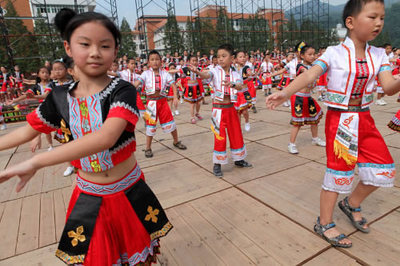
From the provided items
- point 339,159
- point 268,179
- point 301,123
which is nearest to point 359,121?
point 339,159

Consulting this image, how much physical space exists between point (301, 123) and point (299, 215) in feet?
8.10

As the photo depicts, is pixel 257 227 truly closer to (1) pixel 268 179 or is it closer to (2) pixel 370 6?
(1) pixel 268 179

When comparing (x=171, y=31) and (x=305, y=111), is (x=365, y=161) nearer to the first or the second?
(x=305, y=111)

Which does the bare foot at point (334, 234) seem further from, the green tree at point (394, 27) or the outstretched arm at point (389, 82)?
the green tree at point (394, 27)

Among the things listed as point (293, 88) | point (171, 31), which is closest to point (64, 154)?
point (293, 88)

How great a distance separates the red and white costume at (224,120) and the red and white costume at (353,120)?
1946 mm

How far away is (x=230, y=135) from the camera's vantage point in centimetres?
425

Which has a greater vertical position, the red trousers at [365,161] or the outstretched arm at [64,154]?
the outstretched arm at [64,154]

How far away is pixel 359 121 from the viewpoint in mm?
2229

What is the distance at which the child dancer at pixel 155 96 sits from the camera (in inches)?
208

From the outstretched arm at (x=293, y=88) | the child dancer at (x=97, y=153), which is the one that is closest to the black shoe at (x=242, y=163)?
the outstretched arm at (x=293, y=88)

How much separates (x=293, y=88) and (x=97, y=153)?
139 cm

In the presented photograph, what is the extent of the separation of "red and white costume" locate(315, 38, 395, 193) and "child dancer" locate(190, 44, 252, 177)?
6.13ft

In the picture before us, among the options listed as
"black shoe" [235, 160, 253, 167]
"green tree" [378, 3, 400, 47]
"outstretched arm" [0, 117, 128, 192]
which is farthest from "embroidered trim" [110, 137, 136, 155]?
"green tree" [378, 3, 400, 47]
